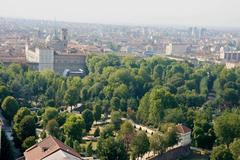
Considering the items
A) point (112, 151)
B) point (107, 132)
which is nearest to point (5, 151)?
point (112, 151)

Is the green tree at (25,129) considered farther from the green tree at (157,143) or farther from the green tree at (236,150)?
the green tree at (236,150)

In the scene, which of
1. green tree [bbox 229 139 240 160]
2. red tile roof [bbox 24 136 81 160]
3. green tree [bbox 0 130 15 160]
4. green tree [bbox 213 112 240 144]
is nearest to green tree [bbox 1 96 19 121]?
green tree [bbox 0 130 15 160]

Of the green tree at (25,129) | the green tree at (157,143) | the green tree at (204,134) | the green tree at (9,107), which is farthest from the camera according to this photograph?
the green tree at (9,107)

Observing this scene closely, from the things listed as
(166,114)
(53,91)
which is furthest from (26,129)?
(53,91)

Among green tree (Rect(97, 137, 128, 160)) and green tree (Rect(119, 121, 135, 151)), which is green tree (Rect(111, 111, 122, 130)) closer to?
green tree (Rect(119, 121, 135, 151))

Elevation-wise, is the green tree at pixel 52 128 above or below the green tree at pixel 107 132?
above

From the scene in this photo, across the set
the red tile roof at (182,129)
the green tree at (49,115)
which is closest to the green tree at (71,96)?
the green tree at (49,115)
